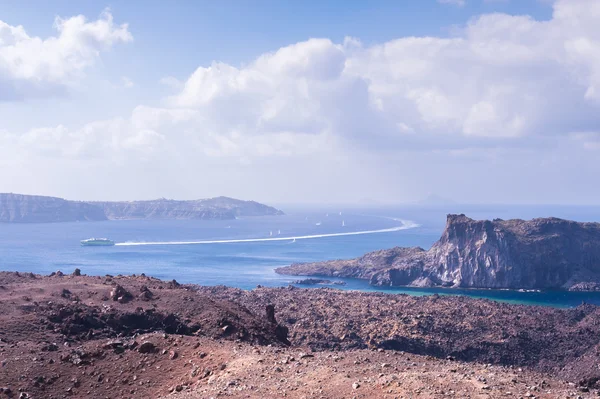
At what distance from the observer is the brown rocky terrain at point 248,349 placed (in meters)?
16.4

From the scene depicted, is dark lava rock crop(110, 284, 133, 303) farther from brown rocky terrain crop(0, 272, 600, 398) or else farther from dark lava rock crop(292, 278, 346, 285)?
dark lava rock crop(292, 278, 346, 285)

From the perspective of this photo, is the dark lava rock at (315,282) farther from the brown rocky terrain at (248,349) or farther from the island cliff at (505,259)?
the brown rocky terrain at (248,349)

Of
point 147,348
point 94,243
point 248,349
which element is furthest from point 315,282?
point 248,349

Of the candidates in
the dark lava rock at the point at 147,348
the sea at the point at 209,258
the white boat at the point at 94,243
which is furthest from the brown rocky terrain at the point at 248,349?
the white boat at the point at 94,243

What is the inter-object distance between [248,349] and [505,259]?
95.5m

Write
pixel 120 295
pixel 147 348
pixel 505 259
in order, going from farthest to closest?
pixel 505 259 < pixel 120 295 < pixel 147 348

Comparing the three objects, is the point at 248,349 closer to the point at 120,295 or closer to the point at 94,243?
the point at 120,295

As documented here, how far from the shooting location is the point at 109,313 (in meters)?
28.3

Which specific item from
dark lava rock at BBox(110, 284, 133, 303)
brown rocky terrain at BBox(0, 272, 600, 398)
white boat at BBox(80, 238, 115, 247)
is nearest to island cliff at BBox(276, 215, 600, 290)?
brown rocky terrain at BBox(0, 272, 600, 398)

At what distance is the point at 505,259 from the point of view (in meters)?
108

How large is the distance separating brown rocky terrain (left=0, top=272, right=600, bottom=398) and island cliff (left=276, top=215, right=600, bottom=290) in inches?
2132

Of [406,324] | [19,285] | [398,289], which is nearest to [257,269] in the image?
[398,289]

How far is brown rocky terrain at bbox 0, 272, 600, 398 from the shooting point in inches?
647

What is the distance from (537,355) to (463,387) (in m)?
34.5
